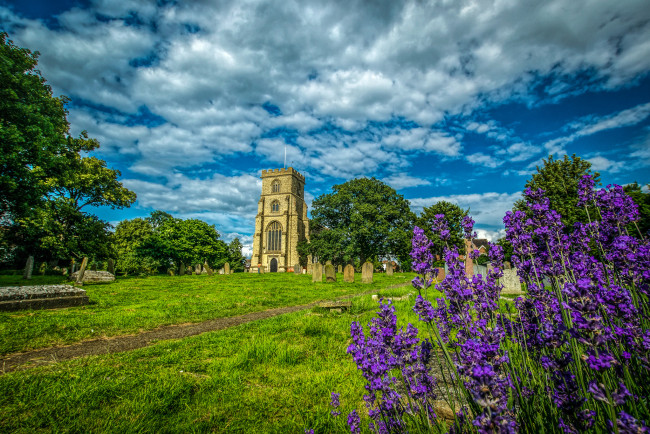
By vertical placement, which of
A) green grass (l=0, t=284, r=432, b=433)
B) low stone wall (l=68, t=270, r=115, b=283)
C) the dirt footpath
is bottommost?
the dirt footpath

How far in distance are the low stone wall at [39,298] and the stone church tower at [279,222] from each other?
129 ft

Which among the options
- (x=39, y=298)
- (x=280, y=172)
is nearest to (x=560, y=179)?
(x=39, y=298)

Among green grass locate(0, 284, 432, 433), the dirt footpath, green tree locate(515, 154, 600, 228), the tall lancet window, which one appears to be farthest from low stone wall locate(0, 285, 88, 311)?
the tall lancet window

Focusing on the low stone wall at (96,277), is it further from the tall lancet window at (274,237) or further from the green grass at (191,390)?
the tall lancet window at (274,237)

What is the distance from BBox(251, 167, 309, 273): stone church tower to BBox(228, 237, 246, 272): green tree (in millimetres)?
5244

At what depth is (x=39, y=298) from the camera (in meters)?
9.09

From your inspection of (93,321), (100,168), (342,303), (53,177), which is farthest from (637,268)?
(100,168)

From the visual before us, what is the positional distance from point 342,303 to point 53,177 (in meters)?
18.6

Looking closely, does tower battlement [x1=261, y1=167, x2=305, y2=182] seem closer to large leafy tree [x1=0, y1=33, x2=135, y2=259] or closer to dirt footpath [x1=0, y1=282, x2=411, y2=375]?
large leafy tree [x1=0, y1=33, x2=135, y2=259]

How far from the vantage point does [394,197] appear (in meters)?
41.0

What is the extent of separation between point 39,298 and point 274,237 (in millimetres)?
44498

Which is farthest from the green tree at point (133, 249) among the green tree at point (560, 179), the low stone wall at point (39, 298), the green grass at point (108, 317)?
the green tree at point (560, 179)

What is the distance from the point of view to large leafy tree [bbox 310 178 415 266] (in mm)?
36438

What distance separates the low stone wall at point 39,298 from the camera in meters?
8.52
